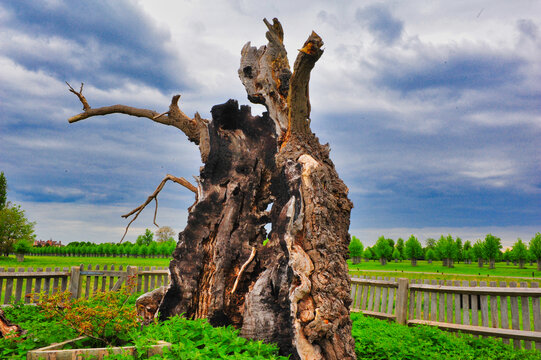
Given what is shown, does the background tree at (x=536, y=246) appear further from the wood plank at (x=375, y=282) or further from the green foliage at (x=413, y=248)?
A: the wood plank at (x=375, y=282)

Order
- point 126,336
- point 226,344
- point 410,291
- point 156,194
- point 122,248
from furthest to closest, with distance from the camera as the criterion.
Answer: point 122,248 < point 410,291 < point 156,194 < point 126,336 < point 226,344

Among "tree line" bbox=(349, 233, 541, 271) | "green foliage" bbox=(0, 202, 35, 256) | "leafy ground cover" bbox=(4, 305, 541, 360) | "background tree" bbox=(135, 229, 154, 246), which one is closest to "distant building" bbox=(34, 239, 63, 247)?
"background tree" bbox=(135, 229, 154, 246)

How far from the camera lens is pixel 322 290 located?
13.3 feet

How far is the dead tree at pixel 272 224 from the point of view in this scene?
4078mm

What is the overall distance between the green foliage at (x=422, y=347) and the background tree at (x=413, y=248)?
3947 cm

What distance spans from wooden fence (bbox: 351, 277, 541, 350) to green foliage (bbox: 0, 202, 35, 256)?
35.9 meters

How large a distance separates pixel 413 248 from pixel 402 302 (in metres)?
37.9

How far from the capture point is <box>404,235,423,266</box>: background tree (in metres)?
44.8

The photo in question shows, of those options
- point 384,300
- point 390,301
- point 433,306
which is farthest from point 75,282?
point 433,306

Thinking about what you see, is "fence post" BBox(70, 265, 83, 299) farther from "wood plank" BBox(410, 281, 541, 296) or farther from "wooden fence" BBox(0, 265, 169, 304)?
"wood plank" BBox(410, 281, 541, 296)

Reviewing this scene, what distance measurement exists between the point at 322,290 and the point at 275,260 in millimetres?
827

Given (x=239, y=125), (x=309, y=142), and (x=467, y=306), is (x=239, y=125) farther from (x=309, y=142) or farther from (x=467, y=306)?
(x=467, y=306)

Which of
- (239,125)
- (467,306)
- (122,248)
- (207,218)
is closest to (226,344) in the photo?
(207,218)

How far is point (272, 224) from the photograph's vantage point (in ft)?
15.6
